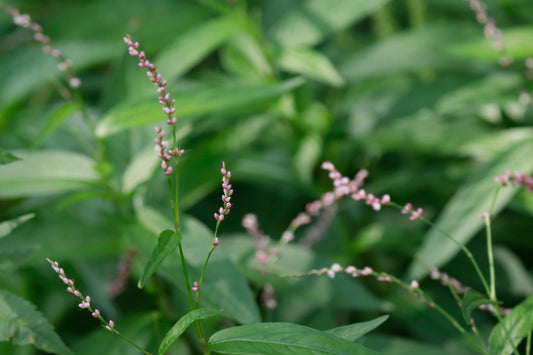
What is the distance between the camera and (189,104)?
95 cm

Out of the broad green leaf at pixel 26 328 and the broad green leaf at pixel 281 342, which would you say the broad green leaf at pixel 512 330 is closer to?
the broad green leaf at pixel 281 342

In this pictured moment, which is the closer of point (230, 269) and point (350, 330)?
point (350, 330)

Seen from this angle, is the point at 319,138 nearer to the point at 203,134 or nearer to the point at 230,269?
the point at 203,134

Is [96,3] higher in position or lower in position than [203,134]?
higher

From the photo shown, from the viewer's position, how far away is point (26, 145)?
1338 millimetres

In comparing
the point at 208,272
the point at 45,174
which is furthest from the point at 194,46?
the point at 208,272

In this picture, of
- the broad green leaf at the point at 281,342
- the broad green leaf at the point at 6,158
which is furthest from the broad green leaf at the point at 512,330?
the broad green leaf at the point at 6,158

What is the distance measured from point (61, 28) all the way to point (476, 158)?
1283 millimetres

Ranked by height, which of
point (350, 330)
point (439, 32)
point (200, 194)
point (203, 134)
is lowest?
point (350, 330)

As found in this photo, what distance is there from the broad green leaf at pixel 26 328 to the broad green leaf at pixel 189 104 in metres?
0.33

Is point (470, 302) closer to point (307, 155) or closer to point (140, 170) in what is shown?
point (140, 170)

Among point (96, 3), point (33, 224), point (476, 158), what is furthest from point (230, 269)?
point (96, 3)

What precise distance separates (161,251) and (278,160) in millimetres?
863

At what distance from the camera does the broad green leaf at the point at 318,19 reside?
1274mm
